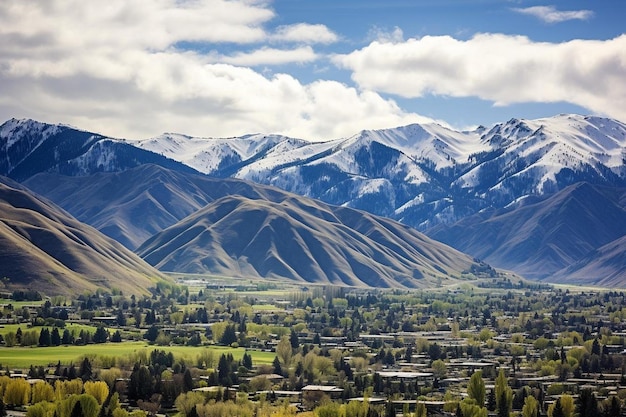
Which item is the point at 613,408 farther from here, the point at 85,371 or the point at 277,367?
the point at 85,371

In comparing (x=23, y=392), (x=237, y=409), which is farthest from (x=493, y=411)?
(x=23, y=392)

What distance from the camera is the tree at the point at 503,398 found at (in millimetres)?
153250

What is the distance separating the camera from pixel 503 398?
156m

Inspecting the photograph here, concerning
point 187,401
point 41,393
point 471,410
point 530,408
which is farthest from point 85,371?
point 530,408

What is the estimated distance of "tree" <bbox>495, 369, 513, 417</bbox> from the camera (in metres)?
153

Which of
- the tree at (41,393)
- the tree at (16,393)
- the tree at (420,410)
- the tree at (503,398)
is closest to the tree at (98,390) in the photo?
the tree at (41,393)

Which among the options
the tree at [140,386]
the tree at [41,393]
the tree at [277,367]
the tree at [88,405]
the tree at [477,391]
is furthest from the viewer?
the tree at [277,367]

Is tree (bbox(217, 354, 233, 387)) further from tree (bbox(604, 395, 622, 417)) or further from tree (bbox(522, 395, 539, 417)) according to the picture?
tree (bbox(604, 395, 622, 417))

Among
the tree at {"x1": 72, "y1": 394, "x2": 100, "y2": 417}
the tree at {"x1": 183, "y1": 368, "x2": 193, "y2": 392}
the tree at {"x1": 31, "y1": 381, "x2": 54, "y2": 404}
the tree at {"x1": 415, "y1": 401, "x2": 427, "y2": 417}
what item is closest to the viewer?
the tree at {"x1": 72, "y1": 394, "x2": 100, "y2": 417}

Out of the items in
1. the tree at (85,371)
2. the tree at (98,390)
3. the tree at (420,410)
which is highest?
the tree at (85,371)

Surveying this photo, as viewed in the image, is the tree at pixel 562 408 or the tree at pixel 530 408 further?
the tree at pixel 530 408

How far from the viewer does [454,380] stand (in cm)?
18675

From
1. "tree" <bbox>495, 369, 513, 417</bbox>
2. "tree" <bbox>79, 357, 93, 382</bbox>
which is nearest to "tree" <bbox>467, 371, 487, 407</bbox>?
"tree" <bbox>495, 369, 513, 417</bbox>

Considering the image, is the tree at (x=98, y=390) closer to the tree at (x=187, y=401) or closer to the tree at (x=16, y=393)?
the tree at (x=16, y=393)
